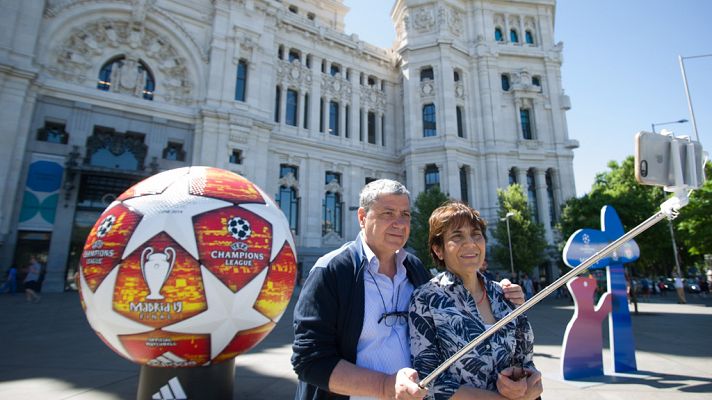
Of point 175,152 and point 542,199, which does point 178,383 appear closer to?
point 175,152

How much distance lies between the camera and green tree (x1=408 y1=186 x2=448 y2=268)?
22.7 meters

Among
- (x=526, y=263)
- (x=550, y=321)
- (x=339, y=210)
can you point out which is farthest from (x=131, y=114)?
(x=526, y=263)

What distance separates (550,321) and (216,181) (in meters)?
13.1

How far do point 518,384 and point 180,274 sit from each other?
2.46 m

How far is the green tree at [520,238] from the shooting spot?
24359 millimetres

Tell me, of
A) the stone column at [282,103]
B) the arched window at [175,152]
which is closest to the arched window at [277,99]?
the stone column at [282,103]

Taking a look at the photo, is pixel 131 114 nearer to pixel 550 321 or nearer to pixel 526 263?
pixel 550 321

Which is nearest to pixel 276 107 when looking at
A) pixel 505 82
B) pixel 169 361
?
pixel 505 82

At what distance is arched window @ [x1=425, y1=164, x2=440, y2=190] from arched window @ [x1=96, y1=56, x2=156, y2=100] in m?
21.7

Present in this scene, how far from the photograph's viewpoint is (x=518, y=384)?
1.75 metres

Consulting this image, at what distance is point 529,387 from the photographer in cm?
182

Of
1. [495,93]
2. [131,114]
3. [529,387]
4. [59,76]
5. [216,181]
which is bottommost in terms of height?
[529,387]

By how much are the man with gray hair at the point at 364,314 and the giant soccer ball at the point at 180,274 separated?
1106 mm

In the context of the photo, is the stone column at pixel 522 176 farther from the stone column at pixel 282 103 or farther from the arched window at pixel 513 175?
the stone column at pixel 282 103
